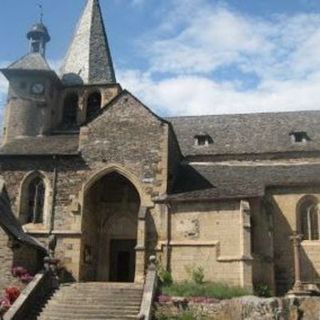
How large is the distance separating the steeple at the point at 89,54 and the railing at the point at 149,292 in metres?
15.3

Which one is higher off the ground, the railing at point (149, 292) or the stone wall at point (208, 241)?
the stone wall at point (208, 241)

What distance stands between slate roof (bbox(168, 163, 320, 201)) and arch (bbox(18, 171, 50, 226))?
6.17 metres

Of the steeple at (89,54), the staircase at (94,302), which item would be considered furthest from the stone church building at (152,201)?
the steeple at (89,54)

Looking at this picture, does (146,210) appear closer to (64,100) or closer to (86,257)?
(86,257)

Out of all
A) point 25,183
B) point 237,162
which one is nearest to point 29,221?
point 25,183

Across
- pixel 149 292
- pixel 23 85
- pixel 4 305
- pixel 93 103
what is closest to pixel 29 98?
pixel 23 85

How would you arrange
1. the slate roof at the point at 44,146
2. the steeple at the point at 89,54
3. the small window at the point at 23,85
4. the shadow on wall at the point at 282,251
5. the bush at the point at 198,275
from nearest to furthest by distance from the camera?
the bush at the point at 198,275, the shadow on wall at the point at 282,251, the slate roof at the point at 44,146, the small window at the point at 23,85, the steeple at the point at 89,54

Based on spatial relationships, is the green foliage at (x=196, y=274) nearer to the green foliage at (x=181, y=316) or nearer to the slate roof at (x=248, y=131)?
the green foliage at (x=181, y=316)

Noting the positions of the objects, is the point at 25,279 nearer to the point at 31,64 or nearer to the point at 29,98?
the point at 29,98

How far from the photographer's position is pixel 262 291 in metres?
23.4

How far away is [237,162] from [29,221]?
39.6 ft

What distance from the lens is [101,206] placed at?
1106 inches

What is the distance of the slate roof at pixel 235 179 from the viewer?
2505 cm

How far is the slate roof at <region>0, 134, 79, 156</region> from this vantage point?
27297 millimetres
